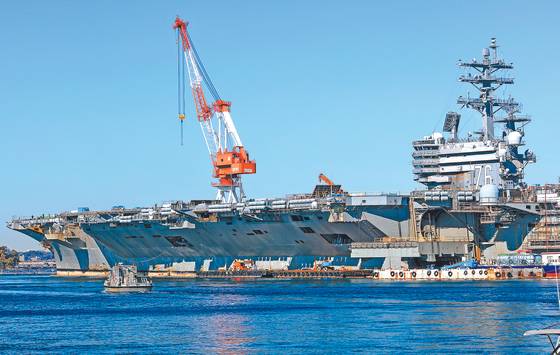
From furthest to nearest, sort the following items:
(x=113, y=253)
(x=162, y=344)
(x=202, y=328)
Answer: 1. (x=113, y=253)
2. (x=202, y=328)
3. (x=162, y=344)

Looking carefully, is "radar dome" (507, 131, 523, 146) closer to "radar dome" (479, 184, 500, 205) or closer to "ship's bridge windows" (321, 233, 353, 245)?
"radar dome" (479, 184, 500, 205)

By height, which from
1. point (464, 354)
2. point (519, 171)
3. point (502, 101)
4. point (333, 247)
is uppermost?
point (502, 101)

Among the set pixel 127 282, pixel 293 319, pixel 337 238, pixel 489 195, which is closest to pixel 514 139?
pixel 489 195

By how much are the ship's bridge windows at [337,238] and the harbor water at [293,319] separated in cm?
823

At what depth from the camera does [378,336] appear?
121 feet

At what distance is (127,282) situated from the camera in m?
68.8

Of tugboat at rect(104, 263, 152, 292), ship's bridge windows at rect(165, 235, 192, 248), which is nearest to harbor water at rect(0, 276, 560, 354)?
tugboat at rect(104, 263, 152, 292)

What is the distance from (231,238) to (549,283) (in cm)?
2676

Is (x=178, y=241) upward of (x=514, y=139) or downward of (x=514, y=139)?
downward

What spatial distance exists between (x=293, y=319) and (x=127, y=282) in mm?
26665

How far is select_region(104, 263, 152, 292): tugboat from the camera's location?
224ft

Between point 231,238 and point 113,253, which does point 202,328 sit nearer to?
point 231,238

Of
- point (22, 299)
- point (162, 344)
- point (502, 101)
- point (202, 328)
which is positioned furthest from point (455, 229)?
point (162, 344)

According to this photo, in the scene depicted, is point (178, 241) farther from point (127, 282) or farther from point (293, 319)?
point (293, 319)
